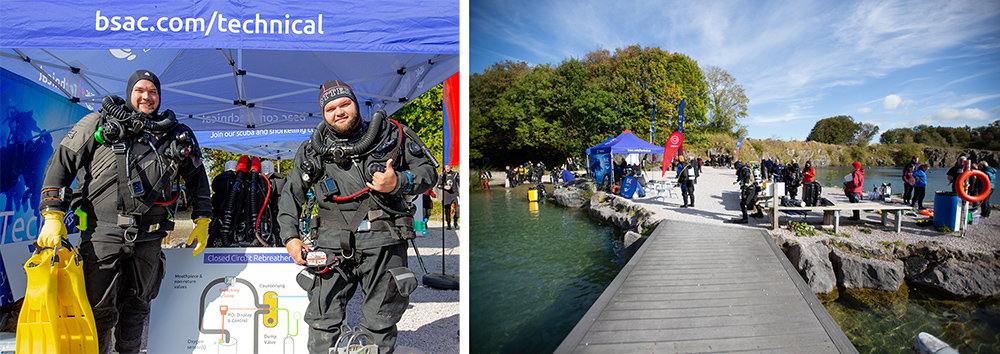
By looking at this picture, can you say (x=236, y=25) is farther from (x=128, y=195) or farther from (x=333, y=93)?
(x=128, y=195)

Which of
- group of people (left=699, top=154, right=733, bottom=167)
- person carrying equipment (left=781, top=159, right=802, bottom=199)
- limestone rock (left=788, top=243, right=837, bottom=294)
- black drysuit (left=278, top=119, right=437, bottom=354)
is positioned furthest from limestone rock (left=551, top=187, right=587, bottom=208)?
group of people (left=699, top=154, right=733, bottom=167)

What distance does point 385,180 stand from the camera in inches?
73.8

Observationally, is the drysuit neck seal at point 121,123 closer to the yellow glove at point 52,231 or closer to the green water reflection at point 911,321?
the yellow glove at point 52,231

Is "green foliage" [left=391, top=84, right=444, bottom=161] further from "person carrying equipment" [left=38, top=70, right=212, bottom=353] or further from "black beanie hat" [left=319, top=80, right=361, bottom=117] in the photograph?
"black beanie hat" [left=319, top=80, right=361, bottom=117]

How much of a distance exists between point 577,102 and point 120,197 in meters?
20.1

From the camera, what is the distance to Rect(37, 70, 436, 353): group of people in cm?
195

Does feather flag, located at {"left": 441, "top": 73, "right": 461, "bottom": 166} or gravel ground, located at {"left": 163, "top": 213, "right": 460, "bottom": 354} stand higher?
feather flag, located at {"left": 441, "top": 73, "right": 461, "bottom": 166}

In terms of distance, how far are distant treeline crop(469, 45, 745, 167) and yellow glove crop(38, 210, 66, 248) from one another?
1553 centimetres

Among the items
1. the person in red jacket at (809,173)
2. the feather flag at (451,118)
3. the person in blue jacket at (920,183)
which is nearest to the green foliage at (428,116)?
the feather flag at (451,118)

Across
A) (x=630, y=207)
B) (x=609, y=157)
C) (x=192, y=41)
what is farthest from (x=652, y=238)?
(x=609, y=157)

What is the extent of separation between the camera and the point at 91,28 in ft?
6.99

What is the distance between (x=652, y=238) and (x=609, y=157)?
356 inches

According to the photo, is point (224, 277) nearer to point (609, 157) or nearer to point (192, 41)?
point (192, 41)

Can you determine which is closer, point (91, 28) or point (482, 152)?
point (91, 28)
